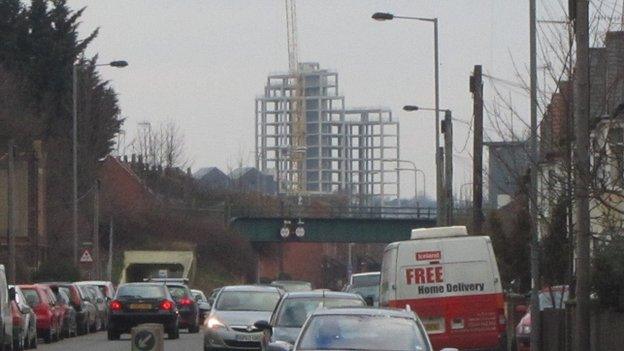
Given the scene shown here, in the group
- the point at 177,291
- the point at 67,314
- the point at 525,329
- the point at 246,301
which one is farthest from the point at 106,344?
the point at 525,329

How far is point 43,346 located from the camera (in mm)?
39750

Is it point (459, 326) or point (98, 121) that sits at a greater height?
point (98, 121)

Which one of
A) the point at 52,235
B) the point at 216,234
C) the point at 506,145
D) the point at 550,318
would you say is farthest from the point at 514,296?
the point at 216,234

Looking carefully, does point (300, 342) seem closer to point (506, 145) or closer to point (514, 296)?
point (506, 145)

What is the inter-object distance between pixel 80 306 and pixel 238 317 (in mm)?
17806

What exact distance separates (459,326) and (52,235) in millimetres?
53968

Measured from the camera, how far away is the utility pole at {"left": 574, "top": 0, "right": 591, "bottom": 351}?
813 inches

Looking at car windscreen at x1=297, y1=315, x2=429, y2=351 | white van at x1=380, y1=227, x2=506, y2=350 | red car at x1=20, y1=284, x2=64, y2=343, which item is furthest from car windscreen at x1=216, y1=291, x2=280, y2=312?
car windscreen at x1=297, y1=315, x2=429, y2=351

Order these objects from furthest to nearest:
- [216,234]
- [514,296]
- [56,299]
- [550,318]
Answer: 1. [216,234]
2. [56,299]
3. [514,296]
4. [550,318]

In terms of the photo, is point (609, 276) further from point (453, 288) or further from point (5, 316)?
point (5, 316)

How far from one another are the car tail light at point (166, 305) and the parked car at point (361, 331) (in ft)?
76.2

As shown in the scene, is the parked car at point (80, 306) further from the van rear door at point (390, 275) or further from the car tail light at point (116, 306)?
the van rear door at point (390, 275)

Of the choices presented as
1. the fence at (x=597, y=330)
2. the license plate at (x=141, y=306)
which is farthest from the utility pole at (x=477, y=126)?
the fence at (x=597, y=330)

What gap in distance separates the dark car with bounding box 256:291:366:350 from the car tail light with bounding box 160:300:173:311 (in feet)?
51.3
